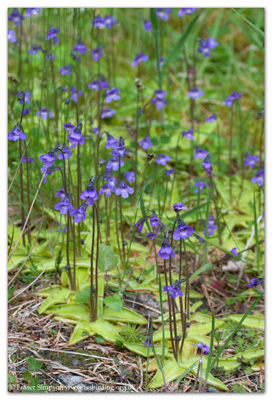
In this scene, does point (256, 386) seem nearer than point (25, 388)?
No

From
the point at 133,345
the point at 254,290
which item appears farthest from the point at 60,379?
the point at 254,290

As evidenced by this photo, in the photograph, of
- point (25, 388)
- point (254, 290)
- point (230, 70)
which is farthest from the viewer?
point (230, 70)

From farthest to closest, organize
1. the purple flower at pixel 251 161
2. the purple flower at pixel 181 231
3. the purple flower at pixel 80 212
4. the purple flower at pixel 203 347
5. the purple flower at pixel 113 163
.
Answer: the purple flower at pixel 251 161
the purple flower at pixel 113 163
the purple flower at pixel 203 347
the purple flower at pixel 80 212
the purple flower at pixel 181 231

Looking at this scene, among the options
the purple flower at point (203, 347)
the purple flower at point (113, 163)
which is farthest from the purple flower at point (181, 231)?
the purple flower at point (113, 163)

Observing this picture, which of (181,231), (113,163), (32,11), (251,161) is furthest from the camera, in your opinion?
(251,161)

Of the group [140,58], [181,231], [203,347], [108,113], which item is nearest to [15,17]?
[140,58]

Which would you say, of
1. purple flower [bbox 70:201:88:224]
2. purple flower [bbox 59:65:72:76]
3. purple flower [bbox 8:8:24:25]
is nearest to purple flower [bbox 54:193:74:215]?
purple flower [bbox 70:201:88:224]

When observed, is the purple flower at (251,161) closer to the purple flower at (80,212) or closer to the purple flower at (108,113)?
the purple flower at (108,113)

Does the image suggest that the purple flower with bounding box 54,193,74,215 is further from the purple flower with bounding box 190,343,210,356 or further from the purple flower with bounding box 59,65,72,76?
the purple flower with bounding box 59,65,72,76

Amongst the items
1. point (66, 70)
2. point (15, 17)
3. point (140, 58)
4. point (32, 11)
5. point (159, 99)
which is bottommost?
point (159, 99)

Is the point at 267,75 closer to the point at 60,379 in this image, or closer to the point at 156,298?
the point at 156,298

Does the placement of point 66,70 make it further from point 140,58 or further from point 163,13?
point 163,13
